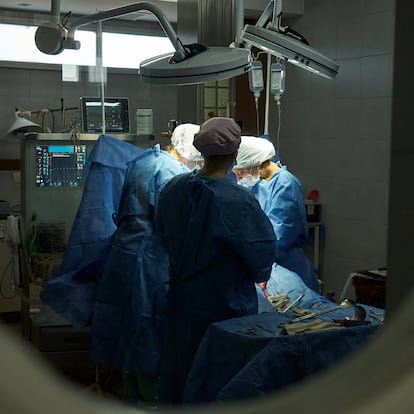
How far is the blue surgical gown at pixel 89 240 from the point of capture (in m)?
3.28

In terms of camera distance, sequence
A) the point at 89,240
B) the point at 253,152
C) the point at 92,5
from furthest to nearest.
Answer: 1. the point at 92,5
2. the point at 253,152
3. the point at 89,240

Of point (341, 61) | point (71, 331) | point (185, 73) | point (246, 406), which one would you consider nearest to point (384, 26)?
point (341, 61)

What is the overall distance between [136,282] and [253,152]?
39.0 inches

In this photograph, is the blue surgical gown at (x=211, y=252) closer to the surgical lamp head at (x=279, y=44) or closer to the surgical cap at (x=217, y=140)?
the surgical cap at (x=217, y=140)

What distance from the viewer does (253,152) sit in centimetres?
371

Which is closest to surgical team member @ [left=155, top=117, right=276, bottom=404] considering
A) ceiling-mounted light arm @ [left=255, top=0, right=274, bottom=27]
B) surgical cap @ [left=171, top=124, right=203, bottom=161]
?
ceiling-mounted light arm @ [left=255, top=0, right=274, bottom=27]

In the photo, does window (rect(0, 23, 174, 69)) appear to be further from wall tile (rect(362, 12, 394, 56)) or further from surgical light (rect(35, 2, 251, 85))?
surgical light (rect(35, 2, 251, 85))

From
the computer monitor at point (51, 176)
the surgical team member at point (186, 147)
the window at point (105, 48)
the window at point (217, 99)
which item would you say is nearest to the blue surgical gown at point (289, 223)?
the surgical team member at point (186, 147)

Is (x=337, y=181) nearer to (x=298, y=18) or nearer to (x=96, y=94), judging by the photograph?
(x=298, y=18)

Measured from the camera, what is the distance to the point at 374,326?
2121 millimetres

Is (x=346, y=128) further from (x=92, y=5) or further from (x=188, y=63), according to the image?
(x=188, y=63)

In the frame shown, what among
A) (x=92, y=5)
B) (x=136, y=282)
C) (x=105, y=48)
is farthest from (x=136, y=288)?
(x=92, y=5)

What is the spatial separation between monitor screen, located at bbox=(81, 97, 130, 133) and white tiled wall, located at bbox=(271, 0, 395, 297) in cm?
151

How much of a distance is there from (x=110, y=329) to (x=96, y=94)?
1.72 metres
